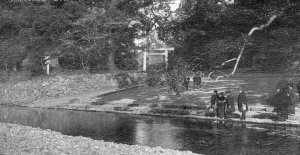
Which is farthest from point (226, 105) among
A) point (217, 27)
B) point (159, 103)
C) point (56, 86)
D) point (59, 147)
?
point (56, 86)

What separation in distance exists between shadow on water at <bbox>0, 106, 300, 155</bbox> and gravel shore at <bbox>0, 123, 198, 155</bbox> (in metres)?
1.86

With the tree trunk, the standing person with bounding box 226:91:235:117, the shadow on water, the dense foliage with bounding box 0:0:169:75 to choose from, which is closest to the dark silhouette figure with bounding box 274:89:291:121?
the shadow on water

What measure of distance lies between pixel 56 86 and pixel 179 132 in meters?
20.6

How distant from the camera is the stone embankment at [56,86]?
35.1 meters

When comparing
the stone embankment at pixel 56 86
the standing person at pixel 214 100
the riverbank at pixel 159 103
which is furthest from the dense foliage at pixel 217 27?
the stone embankment at pixel 56 86

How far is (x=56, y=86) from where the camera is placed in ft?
117

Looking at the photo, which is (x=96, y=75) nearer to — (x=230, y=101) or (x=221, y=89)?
(x=221, y=89)

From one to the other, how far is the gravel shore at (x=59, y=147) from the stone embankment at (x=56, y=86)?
63.7ft

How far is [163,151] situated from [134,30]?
2650cm

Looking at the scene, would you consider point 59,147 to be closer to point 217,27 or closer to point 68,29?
point 217,27

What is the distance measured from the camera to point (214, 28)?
17500 mm

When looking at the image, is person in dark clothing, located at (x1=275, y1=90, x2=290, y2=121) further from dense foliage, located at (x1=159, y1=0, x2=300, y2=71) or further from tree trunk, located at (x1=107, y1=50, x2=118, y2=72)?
tree trunk, located at (x1=107, y1=50, x2=118, y2=72)

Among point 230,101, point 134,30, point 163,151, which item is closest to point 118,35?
point 134,30

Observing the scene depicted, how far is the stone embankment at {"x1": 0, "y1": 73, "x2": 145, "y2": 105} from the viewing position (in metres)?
35.1
